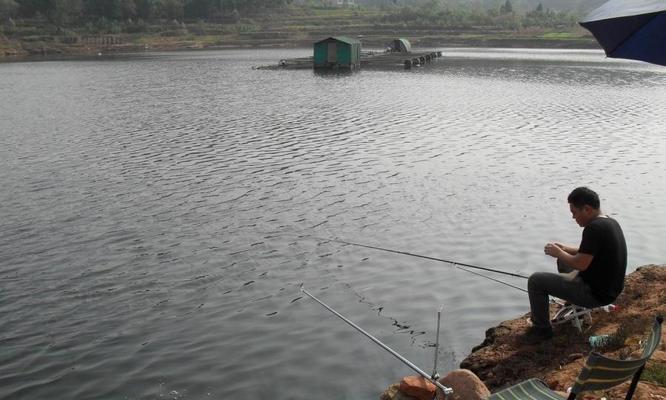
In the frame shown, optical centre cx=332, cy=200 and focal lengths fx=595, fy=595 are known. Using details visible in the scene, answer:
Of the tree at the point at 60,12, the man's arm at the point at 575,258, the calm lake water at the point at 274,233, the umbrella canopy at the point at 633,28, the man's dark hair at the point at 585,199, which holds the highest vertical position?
the tree at the point at 60,12

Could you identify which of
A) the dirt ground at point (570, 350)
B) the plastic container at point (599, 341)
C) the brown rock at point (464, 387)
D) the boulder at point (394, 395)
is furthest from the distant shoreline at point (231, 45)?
the plastic container at point (599, 341)

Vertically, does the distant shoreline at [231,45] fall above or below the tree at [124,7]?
below

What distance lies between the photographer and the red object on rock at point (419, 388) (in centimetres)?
813

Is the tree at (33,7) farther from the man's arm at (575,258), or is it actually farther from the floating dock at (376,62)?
the man's arm at (575,258)

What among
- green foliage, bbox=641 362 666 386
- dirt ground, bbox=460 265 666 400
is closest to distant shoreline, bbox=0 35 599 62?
dirt ground, bbox=460 265 666 400

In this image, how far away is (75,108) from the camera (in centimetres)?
4269

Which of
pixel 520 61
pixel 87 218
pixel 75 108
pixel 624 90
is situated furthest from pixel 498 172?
pixel 520 61

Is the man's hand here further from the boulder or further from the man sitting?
the boulder

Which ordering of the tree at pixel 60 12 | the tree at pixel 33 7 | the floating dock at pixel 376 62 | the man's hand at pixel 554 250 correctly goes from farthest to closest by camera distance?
the tree at pixel 33 7 < the tree at pixel 60 12 < the floating dock at pixel 376 62 < the man's hand at pixel 554 250

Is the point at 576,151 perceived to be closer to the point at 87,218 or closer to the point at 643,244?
the point at 643,244

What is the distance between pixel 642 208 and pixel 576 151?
9.14m

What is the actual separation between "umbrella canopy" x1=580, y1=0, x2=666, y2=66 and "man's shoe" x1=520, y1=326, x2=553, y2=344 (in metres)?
4.34

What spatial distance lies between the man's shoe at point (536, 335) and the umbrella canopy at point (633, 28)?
14.3ft

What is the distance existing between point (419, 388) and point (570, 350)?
8.02 ft
